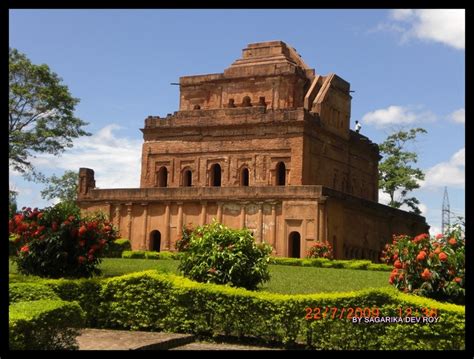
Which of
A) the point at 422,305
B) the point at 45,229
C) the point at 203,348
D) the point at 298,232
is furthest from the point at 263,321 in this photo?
the point at 298,232

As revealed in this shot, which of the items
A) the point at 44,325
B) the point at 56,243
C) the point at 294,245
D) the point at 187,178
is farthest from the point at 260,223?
the point at 44,325

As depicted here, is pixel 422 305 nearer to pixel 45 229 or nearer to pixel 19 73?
pixel 45 229

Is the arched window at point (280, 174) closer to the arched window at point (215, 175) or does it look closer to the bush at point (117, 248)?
the arched window at point (215, 175)

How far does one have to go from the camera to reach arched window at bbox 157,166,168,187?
1580 inches

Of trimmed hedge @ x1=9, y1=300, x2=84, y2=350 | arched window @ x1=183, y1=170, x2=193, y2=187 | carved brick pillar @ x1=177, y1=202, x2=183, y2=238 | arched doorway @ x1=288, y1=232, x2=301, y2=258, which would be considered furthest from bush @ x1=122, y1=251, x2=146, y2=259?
trimmed hedge @ x1=9, y1=300, x2=84, y2=350

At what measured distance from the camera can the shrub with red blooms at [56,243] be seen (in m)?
16.1

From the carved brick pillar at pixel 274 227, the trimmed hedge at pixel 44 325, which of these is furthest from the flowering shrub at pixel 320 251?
the trimmed hedge at pixel 44 325

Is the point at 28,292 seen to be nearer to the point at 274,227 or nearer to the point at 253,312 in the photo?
the point at 253,312

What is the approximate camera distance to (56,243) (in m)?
A: 16.1

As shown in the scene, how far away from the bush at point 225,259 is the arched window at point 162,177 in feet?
81.2

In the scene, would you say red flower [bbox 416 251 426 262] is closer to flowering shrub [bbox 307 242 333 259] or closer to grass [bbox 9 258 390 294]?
grass [bbox 9 258 390 294]

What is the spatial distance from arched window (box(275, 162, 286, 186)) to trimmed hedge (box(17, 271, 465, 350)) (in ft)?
76.7

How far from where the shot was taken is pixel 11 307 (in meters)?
10.5

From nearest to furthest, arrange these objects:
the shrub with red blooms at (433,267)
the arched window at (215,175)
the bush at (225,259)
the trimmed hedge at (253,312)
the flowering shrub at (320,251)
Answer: the trimmed hedge at (253,312) < the shrub with red blooms at (433,267) < the bush at (225,259) < the flowering shrub at (320,251) < the arched window at (215,175)
